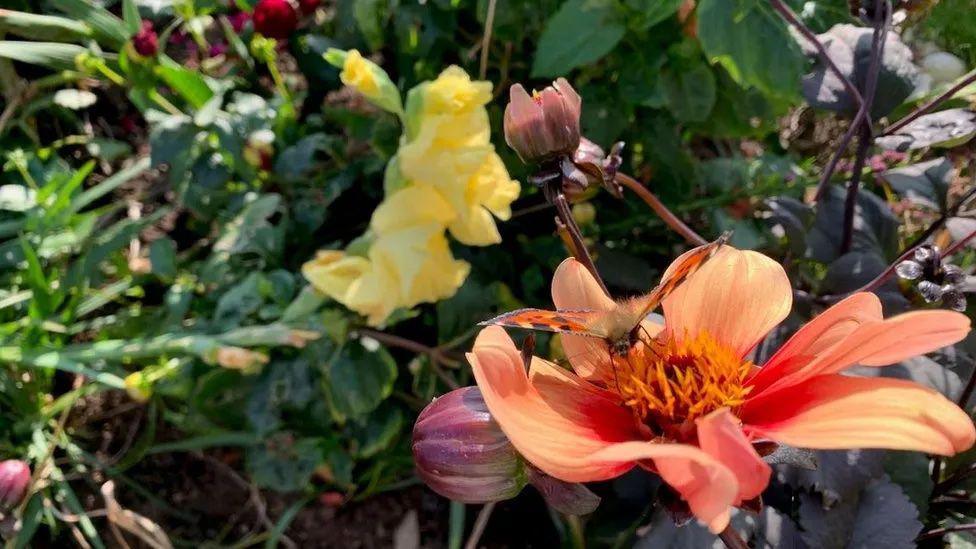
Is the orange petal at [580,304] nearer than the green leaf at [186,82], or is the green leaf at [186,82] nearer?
the orange petal at [580,304]

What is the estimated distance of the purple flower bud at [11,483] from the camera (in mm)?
898

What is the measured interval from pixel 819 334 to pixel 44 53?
101cm

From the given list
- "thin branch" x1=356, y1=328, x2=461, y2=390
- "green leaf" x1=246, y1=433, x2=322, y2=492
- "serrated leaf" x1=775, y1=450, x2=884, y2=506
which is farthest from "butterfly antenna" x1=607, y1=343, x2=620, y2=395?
"green leaf" x1=246, y1=433, x2=322, y2=492

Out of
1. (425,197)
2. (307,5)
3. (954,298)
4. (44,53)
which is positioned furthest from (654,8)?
(44,53)

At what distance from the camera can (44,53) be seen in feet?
3.41

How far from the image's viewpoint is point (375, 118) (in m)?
1.09

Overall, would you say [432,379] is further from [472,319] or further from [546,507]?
[546,507]

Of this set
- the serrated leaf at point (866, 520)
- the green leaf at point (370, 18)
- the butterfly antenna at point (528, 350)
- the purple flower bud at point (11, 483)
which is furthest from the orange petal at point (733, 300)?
the purple flower bud at point (11, 483)

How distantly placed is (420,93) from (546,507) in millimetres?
599

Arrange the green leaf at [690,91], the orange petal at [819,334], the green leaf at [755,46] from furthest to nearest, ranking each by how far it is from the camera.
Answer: the green leaf at [690,91] < the green leaf at [755,46] < the orange petal at [819,334]

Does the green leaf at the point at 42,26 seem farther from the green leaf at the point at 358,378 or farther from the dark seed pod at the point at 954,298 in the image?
the dark seed pod at the point at 954,298

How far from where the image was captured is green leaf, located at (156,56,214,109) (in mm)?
1057

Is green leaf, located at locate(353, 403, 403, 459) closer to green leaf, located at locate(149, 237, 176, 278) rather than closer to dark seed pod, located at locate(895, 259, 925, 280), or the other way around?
green leaf, located at locate(149, 237, 176, 278)

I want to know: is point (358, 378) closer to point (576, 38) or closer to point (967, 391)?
point (576, 38)
